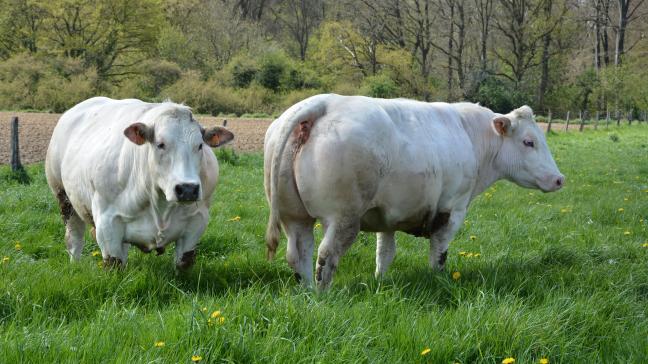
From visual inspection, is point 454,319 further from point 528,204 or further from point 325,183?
point 528,204

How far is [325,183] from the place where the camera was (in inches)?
177

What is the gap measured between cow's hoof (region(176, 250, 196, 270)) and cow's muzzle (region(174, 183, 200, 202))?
824mm

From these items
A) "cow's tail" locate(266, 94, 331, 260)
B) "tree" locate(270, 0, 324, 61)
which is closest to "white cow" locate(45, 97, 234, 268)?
"cow's tail" locate(266, 94, 331, 260)

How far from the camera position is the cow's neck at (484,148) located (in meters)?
6.16

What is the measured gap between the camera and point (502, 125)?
246 inches

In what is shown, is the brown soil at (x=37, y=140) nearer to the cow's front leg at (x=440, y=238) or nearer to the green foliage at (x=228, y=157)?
the green foliage at (x=228, y=157)

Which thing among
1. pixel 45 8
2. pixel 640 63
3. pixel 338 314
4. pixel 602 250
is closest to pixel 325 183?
pixel 338 314

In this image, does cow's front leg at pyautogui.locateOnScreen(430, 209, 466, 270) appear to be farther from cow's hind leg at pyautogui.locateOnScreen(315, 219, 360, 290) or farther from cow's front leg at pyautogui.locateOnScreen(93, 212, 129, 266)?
cow's front leg at pyautogui.locateOnScreen(93, 212, 129, 266)

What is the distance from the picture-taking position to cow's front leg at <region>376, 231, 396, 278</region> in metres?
5.71

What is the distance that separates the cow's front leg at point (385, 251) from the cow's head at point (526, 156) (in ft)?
5.21

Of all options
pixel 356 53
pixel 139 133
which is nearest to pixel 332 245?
pixel 139 133

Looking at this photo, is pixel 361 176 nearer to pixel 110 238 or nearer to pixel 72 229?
pixel 110 238

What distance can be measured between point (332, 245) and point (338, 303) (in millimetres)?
729

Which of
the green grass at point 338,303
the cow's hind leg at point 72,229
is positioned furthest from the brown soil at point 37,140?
the green grass at point 338,303
